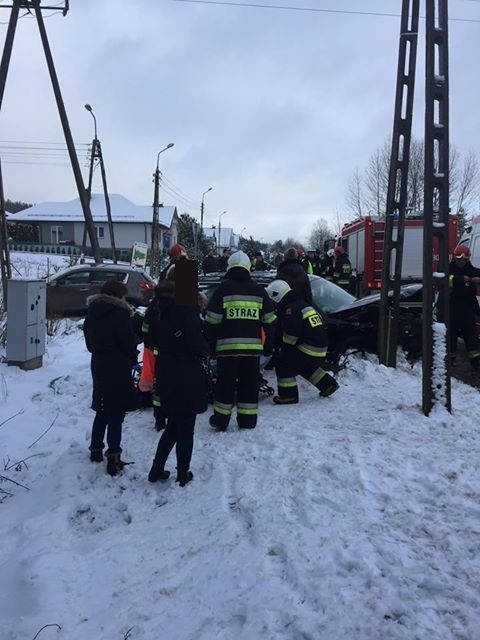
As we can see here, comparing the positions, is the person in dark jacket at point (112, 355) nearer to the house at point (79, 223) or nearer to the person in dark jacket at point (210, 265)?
the person in dark jacket at point (210, 265)

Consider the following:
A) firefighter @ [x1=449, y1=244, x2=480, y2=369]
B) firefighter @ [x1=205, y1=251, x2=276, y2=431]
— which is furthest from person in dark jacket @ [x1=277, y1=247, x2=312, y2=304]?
firefighter @ [x1=449, y1=244, x2=480, y2=369]

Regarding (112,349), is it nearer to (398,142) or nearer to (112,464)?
(112,464)

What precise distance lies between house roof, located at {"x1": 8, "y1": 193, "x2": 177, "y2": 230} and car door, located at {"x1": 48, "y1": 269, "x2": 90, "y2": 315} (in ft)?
137

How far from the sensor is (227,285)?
5.39 meters

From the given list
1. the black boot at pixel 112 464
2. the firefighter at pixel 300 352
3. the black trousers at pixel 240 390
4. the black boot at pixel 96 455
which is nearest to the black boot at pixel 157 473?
the black boot at pixel 112 464

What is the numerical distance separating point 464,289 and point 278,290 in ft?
11.8

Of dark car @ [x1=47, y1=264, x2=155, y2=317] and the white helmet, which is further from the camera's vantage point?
dark car @ [x1=47, y1=264, x2=155, y2=317]

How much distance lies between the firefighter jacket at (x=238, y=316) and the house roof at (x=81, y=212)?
169ft

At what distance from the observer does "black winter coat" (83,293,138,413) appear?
4367mm

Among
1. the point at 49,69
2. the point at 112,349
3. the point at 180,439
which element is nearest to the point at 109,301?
the point at 112,349

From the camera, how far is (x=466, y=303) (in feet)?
27.7

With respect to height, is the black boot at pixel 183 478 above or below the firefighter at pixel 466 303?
→ below

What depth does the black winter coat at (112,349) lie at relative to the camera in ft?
14.3

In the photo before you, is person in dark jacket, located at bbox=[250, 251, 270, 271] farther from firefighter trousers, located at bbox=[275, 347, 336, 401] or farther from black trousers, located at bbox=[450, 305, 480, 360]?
firefighter trousers, located at bbox=[275, 347, 336, 401]
